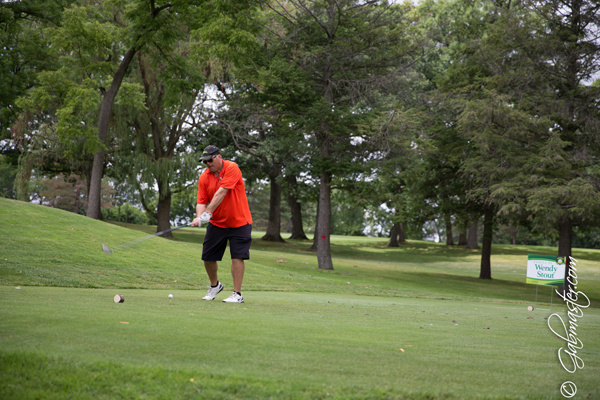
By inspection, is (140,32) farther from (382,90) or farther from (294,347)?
(294,347)

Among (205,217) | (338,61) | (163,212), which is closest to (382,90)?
(338,61)

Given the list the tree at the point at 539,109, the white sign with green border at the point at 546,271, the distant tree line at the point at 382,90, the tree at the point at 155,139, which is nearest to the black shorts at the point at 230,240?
the white sign with green border at the point at 546,271

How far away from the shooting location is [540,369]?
3.97 m

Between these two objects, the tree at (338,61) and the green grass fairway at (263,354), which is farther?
the tree at (338,61)

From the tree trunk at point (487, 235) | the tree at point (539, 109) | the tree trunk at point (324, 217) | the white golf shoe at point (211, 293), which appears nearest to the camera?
the white golf shoe at point (211, 293)

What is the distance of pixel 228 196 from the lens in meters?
7.33

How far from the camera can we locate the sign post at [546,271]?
11258mm

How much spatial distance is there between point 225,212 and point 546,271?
26.7ft

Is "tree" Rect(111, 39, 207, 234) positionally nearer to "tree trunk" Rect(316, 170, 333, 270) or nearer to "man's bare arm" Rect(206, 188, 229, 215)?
"tree trunk" Rect(316, 170, 333, 270)

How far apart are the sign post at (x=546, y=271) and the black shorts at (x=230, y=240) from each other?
731 cm

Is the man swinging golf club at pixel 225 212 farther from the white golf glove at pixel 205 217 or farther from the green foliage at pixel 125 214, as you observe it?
the green foliage at pixel 125 214

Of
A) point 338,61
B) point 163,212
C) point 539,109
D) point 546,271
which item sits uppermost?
point 338,61

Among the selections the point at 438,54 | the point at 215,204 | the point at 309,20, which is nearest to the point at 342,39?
the point at 309,20

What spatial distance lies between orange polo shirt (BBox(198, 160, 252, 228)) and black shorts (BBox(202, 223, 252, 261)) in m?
0.08
